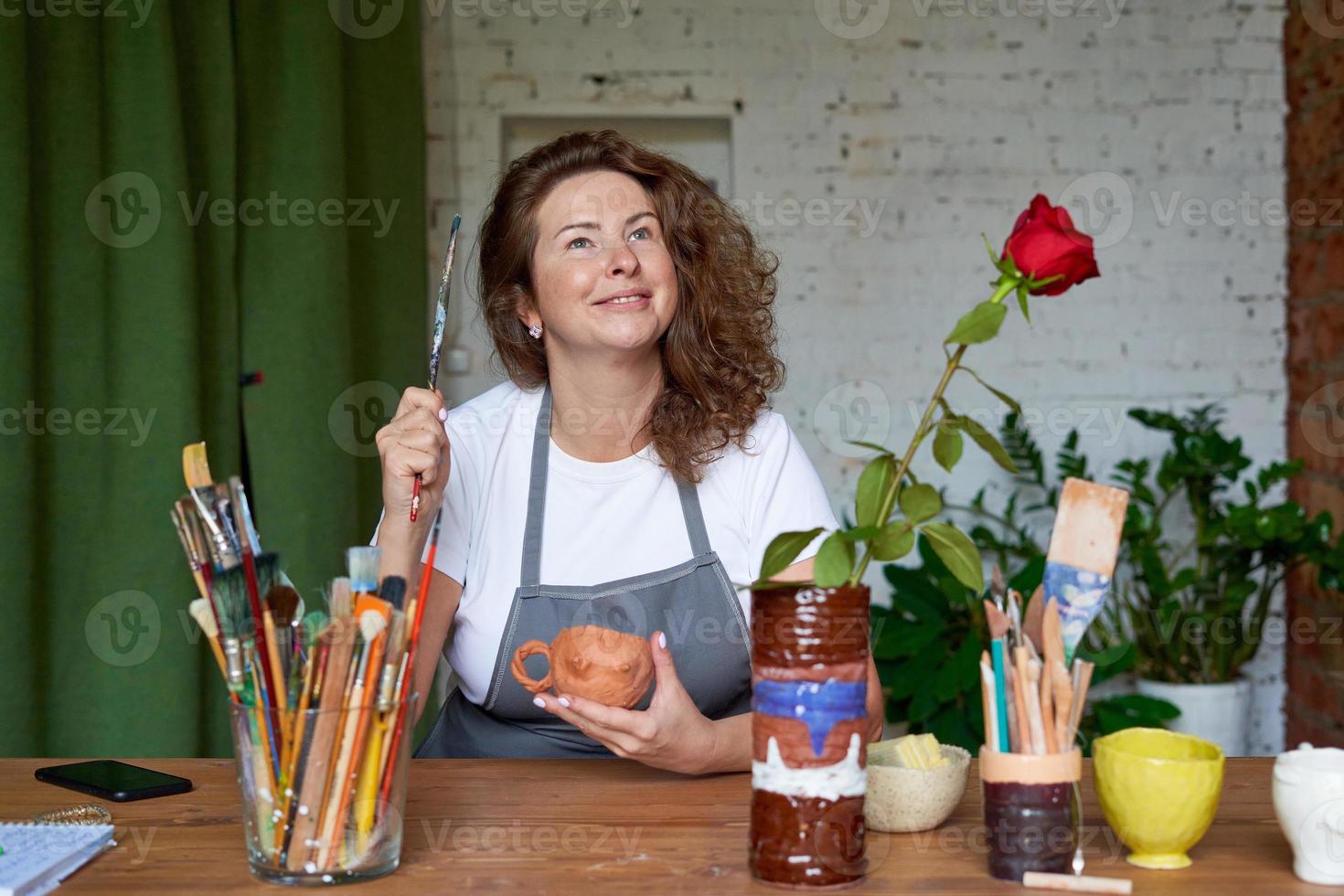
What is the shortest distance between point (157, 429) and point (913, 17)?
2.35m

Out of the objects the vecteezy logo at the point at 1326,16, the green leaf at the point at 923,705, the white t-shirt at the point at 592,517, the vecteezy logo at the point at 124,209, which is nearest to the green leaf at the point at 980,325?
the white t-shirt at the point at 592,517

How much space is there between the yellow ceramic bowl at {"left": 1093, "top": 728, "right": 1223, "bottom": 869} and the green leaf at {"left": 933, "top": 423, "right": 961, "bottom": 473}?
25 cm

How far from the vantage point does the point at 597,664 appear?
107 cm

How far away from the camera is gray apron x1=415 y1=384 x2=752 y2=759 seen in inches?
59.8

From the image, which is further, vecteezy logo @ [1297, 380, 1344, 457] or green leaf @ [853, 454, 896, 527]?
vecteezy logo @ [1297, 380, 1344, 457]

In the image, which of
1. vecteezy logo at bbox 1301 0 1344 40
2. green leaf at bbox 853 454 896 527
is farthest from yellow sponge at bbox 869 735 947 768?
vecteezy logo at bbox 1301 0 1344 40

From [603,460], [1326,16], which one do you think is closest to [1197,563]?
[1326,16]

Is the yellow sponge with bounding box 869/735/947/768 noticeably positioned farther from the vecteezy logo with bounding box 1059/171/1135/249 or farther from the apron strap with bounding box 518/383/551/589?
the vecteezy logo with bounding box 1059/171/1135/249

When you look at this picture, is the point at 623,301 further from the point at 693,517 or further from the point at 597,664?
the point at 597,664

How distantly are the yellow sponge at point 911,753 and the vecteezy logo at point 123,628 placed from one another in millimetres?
A: 1370

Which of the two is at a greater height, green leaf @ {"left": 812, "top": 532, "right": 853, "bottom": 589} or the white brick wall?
the white brick wall

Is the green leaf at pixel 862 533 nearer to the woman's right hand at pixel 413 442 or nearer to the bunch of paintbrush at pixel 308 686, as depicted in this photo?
the bunch of paintbrush at pixel 308 686

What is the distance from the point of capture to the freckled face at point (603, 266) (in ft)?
5.21

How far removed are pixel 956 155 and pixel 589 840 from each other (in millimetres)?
2825
